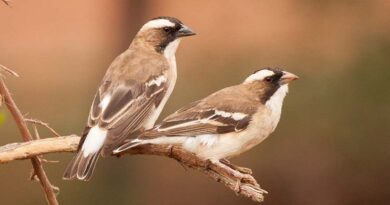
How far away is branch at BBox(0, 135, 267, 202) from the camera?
4953 millimetres

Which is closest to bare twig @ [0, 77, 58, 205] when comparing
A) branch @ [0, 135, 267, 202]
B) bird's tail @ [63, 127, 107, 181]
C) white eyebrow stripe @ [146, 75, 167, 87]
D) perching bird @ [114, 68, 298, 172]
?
branch @ [0, 135, 267, 202]

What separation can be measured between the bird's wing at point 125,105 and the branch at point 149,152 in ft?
0.56

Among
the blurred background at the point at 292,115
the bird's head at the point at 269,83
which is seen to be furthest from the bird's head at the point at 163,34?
the blurred background at the point at 292,115

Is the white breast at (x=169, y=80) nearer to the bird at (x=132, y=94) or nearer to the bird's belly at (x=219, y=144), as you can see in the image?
the bird at (x=132, y=94)

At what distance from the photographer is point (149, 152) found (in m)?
5.57

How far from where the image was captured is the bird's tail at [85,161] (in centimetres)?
518

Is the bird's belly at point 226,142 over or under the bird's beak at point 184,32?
under

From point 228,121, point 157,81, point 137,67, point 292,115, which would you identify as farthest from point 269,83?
point 292,115

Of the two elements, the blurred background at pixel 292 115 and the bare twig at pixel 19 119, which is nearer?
the bare twig at pixel 19 119

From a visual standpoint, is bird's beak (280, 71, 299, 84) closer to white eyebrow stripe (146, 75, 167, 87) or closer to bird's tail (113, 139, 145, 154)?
white eyebrow stripe (146, 75, 167, 87)

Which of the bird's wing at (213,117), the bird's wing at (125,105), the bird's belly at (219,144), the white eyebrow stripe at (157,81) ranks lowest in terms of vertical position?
the bird's belly at (219,144)

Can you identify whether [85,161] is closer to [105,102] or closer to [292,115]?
[105,102]

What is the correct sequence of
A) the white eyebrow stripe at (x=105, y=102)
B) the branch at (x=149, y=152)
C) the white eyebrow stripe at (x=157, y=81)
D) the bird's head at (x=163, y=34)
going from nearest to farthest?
the branch at (x=149, y=152) → the white eyebrow stripe at (x=105, y=102) → the white eyebrow stripe at (x=157, y=81) → the bird's head at (x=163, y=34)

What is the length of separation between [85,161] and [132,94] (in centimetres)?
85
